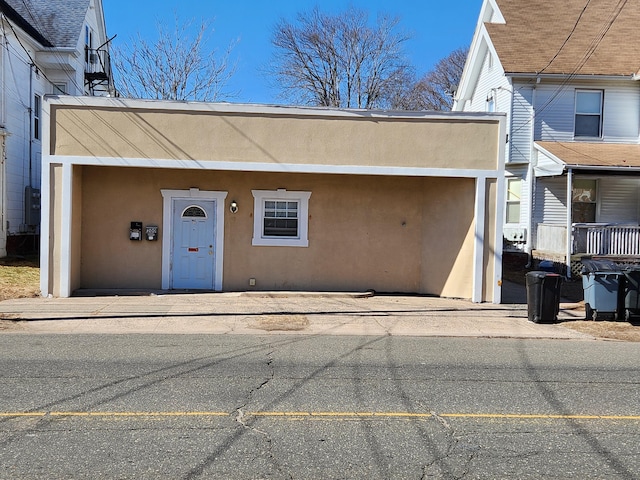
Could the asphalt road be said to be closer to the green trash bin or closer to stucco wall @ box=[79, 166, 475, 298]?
the green trash bin

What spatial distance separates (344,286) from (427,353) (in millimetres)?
6691

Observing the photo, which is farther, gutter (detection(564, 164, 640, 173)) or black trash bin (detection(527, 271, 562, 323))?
gutter (detection(564, 164, 640, 173))

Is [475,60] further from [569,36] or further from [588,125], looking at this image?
[588,125]

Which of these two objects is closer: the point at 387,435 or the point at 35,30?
the point at 387,435

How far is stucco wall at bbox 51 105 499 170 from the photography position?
1395 centimetres

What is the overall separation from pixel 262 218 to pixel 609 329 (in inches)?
323

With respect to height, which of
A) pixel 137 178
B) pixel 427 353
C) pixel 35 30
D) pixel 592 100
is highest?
pixel 35 30

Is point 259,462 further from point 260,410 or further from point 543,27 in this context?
point 543,27

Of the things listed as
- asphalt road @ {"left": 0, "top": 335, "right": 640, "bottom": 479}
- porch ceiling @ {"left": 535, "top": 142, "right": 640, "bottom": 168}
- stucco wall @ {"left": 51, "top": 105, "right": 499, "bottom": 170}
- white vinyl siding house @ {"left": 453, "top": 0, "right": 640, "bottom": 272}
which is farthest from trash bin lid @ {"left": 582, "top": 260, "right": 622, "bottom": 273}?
white vinyl siding house @ {"left": 453, "top": 0, "right": 640, "bottom": 272}

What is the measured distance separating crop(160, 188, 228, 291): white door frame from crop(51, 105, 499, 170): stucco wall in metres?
1.35

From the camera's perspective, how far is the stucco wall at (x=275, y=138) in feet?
45.8

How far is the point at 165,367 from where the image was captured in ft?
25.5

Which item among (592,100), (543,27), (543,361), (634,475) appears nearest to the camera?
(634,475)

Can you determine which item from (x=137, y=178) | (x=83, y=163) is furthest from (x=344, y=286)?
(x=83, y=163)
